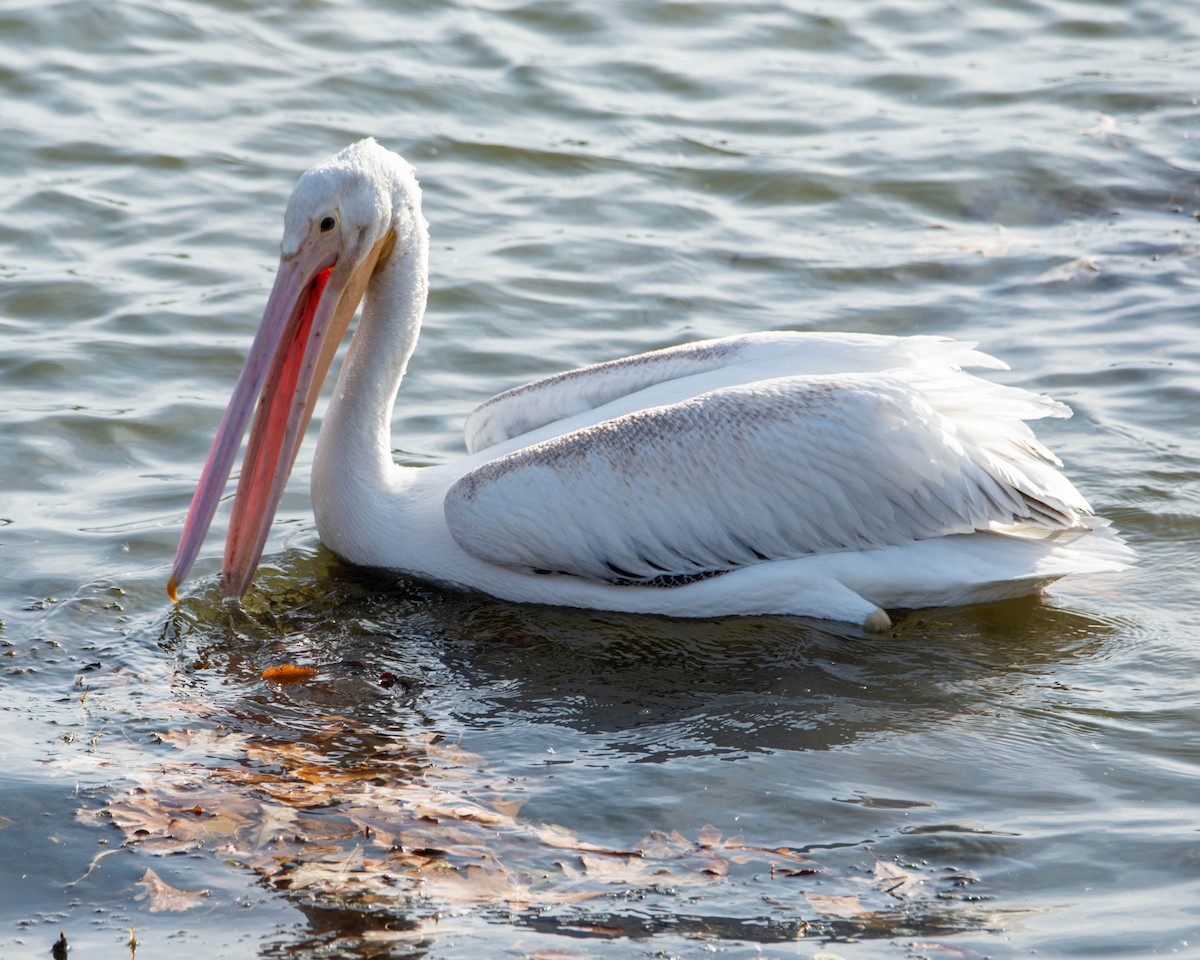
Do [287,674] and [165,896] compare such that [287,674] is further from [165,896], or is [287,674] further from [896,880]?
[896,880]

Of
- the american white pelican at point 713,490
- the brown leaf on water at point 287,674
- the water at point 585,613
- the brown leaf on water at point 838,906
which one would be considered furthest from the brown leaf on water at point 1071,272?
the brown leaf on water at point 838,906

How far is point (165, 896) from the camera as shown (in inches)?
131

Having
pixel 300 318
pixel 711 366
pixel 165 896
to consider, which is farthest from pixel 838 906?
pixel 300 318

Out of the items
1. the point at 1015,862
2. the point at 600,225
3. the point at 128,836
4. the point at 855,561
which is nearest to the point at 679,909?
the point at 1015,862

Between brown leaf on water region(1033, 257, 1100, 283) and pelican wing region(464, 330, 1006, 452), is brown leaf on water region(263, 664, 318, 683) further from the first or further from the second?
brown leaf on water region(1033, 257, 1100, 283)

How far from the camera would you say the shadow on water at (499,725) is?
11.0 ft

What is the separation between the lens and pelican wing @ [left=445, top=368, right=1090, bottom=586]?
15.5 feet

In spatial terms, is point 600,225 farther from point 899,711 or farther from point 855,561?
point 899,711

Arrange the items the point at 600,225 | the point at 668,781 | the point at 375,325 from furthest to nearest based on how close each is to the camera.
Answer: the point at 600,225
the point at 375,325
the point at 668,781

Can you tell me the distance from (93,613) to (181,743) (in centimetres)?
90

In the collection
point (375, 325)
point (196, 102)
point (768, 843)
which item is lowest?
point (768, 843)

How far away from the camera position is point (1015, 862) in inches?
141

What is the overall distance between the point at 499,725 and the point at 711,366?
1.55 meters

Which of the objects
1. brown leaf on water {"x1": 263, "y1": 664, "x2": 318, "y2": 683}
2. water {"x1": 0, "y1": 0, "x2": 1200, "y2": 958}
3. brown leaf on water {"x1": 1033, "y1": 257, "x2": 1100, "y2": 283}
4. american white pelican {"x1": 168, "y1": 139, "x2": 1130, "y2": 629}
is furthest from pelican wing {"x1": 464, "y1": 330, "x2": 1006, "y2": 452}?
brown leaf on water {"x1": 1033, "y1": 257, "x2": 1100, "y2": 283}
